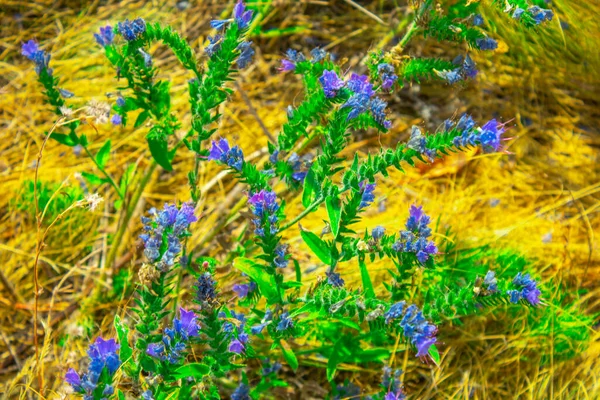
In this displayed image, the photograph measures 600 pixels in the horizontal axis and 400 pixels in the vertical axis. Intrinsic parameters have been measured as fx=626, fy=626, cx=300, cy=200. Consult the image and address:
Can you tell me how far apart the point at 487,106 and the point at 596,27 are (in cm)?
57

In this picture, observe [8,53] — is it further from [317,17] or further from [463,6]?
[463,6]

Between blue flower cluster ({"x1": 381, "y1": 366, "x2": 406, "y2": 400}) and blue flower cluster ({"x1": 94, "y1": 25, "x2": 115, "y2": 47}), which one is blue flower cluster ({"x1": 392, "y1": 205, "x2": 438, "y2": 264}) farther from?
blue flower cluster ({"x1": 94, "y1": 25, "x2": 115, "y2": 47})

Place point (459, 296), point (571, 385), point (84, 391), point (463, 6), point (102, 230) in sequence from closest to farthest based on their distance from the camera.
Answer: point (84, 391) < point (459, 296) < point (463, 6) < point (571, 385) < point (102, 230)

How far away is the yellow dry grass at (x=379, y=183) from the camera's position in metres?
2.33

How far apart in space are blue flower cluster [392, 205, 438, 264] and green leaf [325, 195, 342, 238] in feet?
0.51

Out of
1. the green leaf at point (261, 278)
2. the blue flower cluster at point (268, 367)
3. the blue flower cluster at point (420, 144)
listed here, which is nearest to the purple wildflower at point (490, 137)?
the blue flower cluster at point (420, 144)

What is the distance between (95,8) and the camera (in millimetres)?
3354

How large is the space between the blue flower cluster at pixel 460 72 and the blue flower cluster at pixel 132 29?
860mm

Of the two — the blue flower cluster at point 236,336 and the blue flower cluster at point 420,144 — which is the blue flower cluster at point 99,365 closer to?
the blue flower cluster at point 236,336

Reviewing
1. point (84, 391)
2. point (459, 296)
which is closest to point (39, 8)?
point (84, 391)

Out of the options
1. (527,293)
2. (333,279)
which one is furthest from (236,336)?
(527,293)

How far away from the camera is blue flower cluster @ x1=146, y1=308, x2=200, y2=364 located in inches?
54.7

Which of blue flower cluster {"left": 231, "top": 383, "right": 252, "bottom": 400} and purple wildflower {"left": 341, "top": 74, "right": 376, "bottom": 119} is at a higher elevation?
purple wildflower {"left": 341, "top": 74, "right": 376, "bottom": 119}

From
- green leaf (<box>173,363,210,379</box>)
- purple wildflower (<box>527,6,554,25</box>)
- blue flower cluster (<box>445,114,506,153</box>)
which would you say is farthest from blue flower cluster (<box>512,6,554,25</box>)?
green leaf (<box>173,363,210,379</box>)
